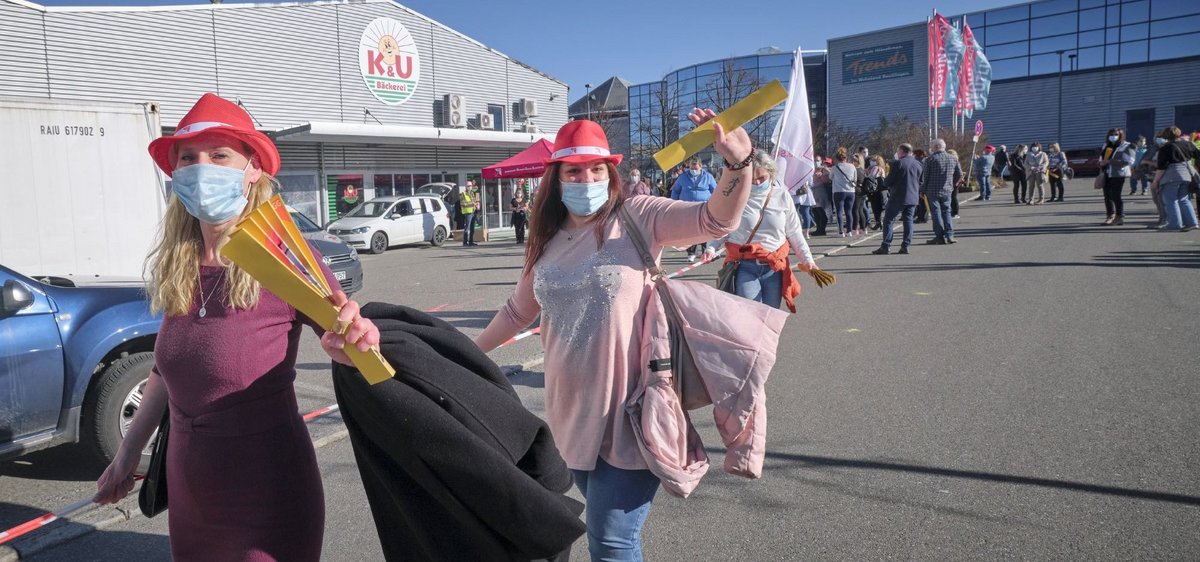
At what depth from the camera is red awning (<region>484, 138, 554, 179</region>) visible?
17.1 metres

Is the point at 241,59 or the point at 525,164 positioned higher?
the point at 241,59

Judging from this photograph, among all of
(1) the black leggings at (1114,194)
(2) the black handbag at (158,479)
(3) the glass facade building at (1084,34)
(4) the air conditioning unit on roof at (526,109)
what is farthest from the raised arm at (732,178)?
(3) the glass facade building at (1084,34)

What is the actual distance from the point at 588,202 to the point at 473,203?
21593 millimetres

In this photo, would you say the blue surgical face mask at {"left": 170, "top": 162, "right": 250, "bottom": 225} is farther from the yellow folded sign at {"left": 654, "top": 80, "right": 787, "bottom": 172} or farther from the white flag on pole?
the white flag on pole

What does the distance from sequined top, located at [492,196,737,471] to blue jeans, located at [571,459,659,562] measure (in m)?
0.05

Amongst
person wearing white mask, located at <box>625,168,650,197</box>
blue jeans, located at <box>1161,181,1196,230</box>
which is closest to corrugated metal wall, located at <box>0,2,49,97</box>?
person wearing white mask, located at <box>625,168,650,197</box>

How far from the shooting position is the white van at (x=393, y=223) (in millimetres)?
20969

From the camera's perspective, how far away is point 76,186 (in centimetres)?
959

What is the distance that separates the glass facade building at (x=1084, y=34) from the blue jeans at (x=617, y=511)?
6060cm

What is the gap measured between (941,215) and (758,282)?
10.7m

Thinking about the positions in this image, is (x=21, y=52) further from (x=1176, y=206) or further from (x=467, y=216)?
(x=1176, y=206)

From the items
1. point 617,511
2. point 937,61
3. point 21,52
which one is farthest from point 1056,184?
point 21,52

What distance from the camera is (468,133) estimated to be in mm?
26797

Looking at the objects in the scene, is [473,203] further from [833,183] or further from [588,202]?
[588,202]
